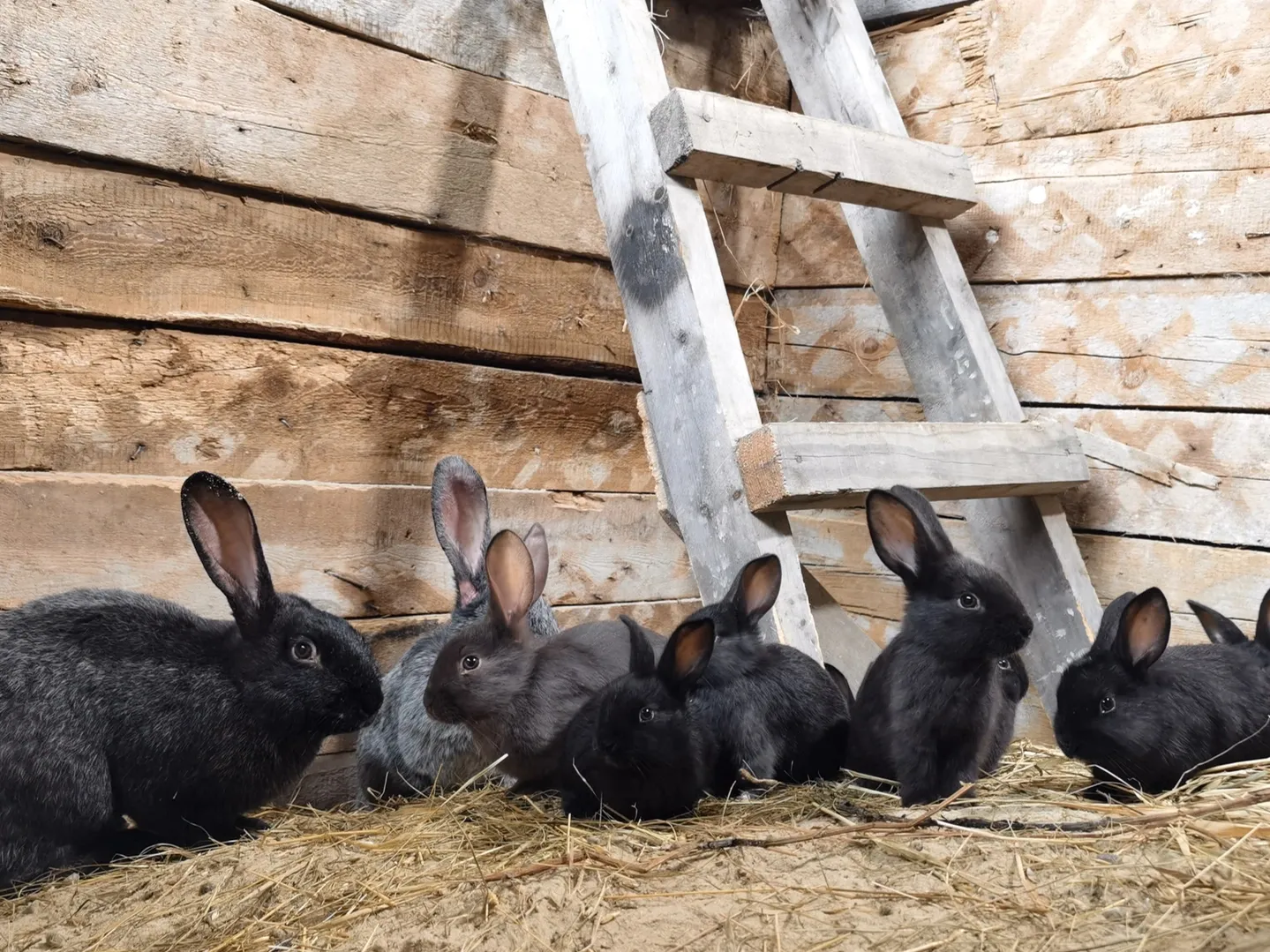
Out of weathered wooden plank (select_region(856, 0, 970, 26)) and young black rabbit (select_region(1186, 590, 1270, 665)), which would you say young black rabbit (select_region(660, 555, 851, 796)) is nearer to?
young black rabbit (select_region(1186, 590, 1270, 665))

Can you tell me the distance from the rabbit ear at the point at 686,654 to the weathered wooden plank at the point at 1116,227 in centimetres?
196

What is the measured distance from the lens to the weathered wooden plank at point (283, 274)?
2320 millimetres

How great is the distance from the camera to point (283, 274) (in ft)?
8.87

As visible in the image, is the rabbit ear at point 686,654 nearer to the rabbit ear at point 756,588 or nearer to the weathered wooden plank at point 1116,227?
the rabbit ear at point 756,588

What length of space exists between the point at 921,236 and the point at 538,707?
184 centimetres

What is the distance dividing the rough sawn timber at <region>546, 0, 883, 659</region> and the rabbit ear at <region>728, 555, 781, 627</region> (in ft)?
0.24

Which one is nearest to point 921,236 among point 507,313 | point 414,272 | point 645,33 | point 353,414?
point 645,33

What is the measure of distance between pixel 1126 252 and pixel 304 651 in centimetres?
259

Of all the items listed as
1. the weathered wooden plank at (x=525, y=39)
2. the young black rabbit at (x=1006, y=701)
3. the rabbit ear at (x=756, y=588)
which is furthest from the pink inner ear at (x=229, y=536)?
the young black rabbit at (x=1006, y=701)

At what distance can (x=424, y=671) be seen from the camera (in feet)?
8.23

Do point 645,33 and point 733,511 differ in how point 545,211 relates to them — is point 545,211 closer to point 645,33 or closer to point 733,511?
point 645,33

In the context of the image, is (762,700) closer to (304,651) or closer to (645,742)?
(645,742)

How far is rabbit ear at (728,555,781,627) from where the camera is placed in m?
2.25

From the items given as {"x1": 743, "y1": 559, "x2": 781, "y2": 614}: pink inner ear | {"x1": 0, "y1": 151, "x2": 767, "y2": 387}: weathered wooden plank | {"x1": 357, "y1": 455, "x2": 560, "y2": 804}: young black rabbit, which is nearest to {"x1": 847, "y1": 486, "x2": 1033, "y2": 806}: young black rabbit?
{"x1": 743, "y1": 559, "x2": 781, "y2": 614}: pink inner ear
